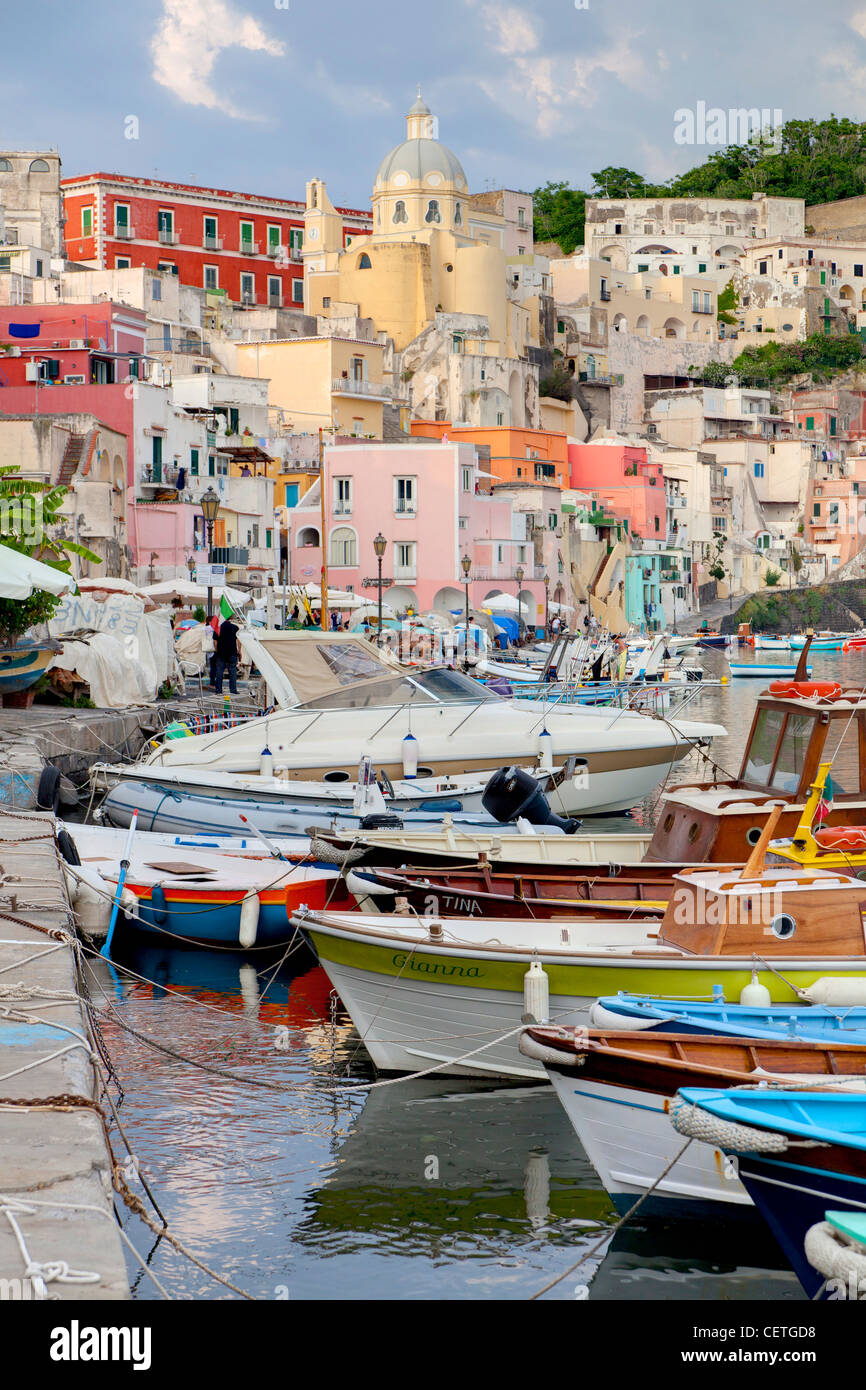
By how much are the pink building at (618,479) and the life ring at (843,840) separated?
232 feet

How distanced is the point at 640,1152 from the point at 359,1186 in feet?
6.58

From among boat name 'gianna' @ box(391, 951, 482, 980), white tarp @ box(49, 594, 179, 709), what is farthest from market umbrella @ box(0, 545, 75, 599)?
boat name 'gianna' @ box(391, 951, 482, 980)

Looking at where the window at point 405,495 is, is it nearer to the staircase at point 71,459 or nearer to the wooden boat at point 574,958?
the staircase at point 71,459

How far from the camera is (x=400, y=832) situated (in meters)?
15.1

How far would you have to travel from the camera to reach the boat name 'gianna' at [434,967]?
35.4 ft

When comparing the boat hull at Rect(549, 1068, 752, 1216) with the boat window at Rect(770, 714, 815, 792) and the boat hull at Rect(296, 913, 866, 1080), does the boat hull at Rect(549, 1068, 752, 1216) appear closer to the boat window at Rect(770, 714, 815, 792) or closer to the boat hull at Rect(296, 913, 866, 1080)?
the boat hull at Rect(296, 913, 866, 1080)

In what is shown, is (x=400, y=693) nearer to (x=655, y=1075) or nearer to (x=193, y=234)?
(x=655, y=1075)

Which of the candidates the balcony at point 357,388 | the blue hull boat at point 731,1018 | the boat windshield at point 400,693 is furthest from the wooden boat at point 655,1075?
the balcony at point 357,388

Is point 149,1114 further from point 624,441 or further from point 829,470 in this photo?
point 829,470

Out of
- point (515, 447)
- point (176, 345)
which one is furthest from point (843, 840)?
point (515, 447)

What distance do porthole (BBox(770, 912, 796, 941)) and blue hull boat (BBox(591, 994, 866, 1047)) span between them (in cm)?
76

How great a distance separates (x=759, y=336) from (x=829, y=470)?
48.4 ft

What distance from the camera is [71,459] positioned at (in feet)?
127

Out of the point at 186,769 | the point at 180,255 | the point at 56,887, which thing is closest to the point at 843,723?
the point at 56,887
